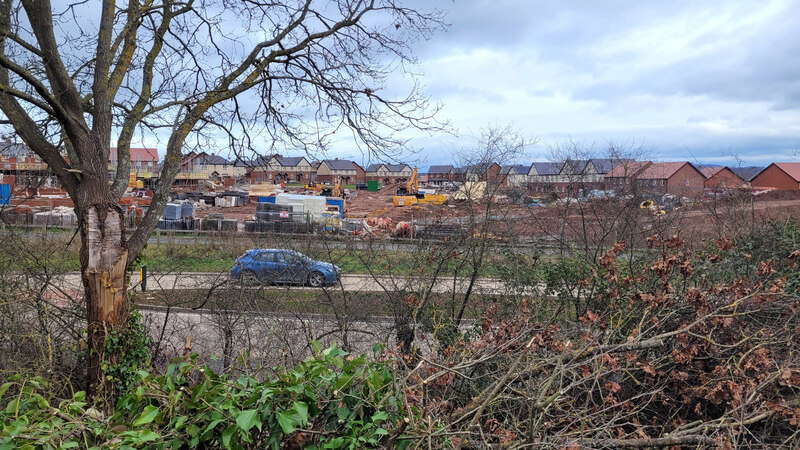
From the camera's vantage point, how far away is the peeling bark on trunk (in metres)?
6.11

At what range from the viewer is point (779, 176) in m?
22.6

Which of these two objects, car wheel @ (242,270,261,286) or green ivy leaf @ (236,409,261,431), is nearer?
green ivy leaf @ (236,409,261,431)

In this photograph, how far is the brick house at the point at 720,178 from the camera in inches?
529

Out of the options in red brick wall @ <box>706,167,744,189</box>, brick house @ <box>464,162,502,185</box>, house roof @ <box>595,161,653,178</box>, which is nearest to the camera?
brick house @ <box>464,162,502,185</box>

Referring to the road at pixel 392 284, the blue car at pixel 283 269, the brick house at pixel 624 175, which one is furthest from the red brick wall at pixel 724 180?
the blue car at pixel 283 269

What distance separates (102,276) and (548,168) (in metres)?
11.2

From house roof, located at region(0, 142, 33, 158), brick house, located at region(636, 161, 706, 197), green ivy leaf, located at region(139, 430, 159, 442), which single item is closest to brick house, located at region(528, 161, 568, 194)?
brick house, located at region(636, 161, 706, 197)

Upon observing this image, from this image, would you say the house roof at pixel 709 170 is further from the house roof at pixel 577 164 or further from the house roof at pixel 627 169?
the house roof at pixel 577 164

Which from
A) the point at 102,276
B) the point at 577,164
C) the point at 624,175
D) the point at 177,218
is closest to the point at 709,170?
the point at 624,175

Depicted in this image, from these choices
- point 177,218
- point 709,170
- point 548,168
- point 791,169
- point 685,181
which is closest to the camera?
point 548,168

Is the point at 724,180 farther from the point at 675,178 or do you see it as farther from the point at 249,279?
the point at 249,279

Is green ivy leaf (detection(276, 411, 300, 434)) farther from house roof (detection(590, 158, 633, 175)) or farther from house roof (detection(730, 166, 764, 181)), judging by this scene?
house roof (detection(730, 166, 764, 181))

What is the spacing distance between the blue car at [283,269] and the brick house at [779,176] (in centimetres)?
2016

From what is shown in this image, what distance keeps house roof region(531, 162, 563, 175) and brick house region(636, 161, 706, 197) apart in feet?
7.27
